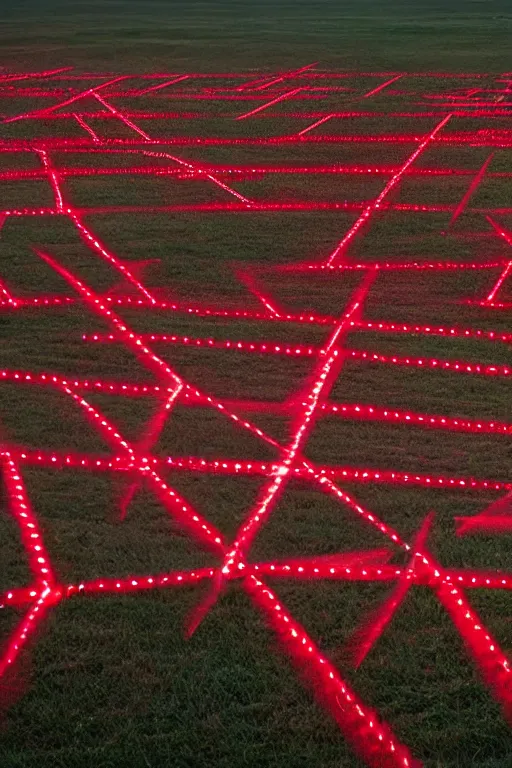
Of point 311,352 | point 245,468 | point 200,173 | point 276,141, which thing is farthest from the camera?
point 276,141

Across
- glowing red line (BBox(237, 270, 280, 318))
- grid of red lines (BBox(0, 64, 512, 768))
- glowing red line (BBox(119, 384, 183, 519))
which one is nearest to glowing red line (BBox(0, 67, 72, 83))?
grid of red lines (BBox(0, 64, 512, 768))

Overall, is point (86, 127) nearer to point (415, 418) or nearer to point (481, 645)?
point (415, 418)

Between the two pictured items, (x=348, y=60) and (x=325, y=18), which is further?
(x=325, y=18)

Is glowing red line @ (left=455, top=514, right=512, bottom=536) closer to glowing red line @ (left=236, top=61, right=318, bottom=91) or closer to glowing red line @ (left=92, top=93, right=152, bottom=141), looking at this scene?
glowing red line @ (left=92, top=93, right=152, bottom=141)

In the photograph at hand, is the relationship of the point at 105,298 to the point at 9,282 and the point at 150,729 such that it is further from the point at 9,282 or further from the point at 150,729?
the point at 150,729

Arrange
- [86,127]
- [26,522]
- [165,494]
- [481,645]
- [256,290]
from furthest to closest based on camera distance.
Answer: [86,127] → [256,290] → [165,494] → [26,522] → [481,645]

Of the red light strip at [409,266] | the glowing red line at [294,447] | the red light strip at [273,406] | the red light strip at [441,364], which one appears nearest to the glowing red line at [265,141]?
the red light strip at [409,266]

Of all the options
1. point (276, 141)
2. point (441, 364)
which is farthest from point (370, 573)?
point (276, 141)

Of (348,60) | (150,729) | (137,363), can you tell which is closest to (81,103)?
(348,60)
